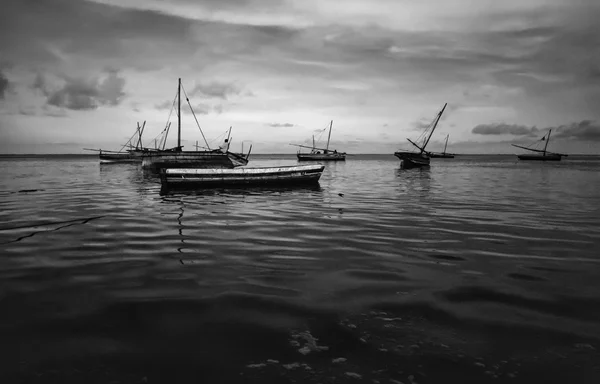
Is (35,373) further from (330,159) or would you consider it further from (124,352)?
(330,159)

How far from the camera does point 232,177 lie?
20.0 m

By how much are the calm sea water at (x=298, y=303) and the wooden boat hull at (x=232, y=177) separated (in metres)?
9.62

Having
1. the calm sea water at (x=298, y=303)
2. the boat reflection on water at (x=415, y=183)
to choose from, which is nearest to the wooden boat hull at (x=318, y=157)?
the boat reflection on water at (x=415, y=183)

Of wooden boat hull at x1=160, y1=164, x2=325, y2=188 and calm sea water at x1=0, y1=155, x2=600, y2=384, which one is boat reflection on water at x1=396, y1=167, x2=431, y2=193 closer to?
wooden boat hull at x1=160, y1=164, x2=325, y2=188

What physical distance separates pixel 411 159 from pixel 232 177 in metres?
40.1

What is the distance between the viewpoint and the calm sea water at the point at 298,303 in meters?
3.20

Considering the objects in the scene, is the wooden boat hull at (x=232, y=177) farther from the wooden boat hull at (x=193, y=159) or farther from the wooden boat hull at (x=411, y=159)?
the wooden boat hull at (x=411, y=159)

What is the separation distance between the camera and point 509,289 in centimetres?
511

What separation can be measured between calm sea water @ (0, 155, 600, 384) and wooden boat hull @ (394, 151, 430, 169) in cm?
4471

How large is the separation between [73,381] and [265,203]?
457 inches

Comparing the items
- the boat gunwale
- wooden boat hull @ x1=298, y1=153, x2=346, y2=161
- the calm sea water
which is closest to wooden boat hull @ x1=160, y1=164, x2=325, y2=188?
the boat gunwale

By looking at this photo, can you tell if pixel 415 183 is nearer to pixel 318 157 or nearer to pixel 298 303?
pixel 298 303

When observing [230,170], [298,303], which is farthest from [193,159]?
[298,303]

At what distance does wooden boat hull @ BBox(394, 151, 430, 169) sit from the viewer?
53.3m
